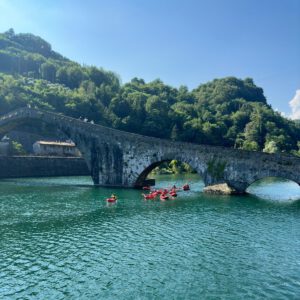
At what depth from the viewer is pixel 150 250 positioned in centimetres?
2277

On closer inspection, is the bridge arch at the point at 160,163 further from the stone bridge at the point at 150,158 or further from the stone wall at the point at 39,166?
the stone wall at the point at 39,166

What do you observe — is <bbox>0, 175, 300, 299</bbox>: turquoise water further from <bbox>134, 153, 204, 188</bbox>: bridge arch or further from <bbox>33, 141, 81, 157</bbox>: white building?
<bbox>33, 141, 81, 157</bbox>: white building

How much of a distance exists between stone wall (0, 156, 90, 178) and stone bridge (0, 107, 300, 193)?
1193cm

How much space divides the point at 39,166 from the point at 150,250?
58.4 meters

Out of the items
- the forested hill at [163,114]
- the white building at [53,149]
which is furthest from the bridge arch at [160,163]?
the forested hill at [163,114]

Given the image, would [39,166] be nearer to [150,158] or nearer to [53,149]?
[53,149]


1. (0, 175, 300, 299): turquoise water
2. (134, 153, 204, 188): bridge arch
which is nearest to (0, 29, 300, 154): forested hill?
(134, 153, 204, 188): bridge arch

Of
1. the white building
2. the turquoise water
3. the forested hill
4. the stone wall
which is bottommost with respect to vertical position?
the turquoise water

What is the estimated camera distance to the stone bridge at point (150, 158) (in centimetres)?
4256

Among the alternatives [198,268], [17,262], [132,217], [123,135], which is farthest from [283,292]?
[123,135]

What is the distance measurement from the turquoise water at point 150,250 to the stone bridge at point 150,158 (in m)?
5.07

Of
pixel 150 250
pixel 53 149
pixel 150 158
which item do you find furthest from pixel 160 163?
pixel 53 149

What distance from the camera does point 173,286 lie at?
680 inches

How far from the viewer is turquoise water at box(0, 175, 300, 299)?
1705 cm
